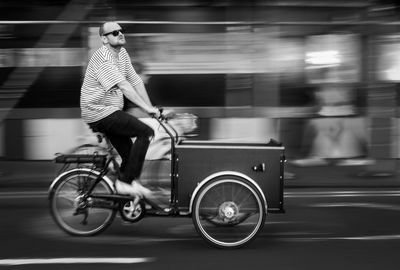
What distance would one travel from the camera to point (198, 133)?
9.30 meters

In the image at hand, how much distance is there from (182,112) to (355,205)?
3.11 m

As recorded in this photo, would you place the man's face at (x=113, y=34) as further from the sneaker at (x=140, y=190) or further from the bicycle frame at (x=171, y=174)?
the sneaker at (x=140, y=190)

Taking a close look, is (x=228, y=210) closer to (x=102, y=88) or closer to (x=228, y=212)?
(x=228, y=212)

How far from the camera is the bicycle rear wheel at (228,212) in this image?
520 centimetres

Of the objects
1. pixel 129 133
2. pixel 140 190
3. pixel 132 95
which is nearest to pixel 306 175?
pixel 140 190

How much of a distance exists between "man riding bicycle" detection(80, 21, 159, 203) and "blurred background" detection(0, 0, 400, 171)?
3.78 metres

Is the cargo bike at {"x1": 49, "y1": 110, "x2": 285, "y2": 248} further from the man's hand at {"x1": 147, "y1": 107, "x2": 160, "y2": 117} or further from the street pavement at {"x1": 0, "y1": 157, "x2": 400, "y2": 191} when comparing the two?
the street pavement at {"x1": 0, "y1": 157, "x2": 400, "y2": 191}

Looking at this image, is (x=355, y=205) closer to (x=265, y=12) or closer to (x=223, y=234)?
(x=223, y=234)

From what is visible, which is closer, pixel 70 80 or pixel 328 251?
pixel 328 251

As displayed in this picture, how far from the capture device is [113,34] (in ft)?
17.7

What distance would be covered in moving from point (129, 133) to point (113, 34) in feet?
2.62

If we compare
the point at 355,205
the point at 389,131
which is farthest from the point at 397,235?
the point at 389,131

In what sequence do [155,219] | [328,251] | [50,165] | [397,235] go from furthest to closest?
[50,165], [155,219], [397,235], [328,251]

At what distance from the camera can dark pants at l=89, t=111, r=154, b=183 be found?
17.5 ft
